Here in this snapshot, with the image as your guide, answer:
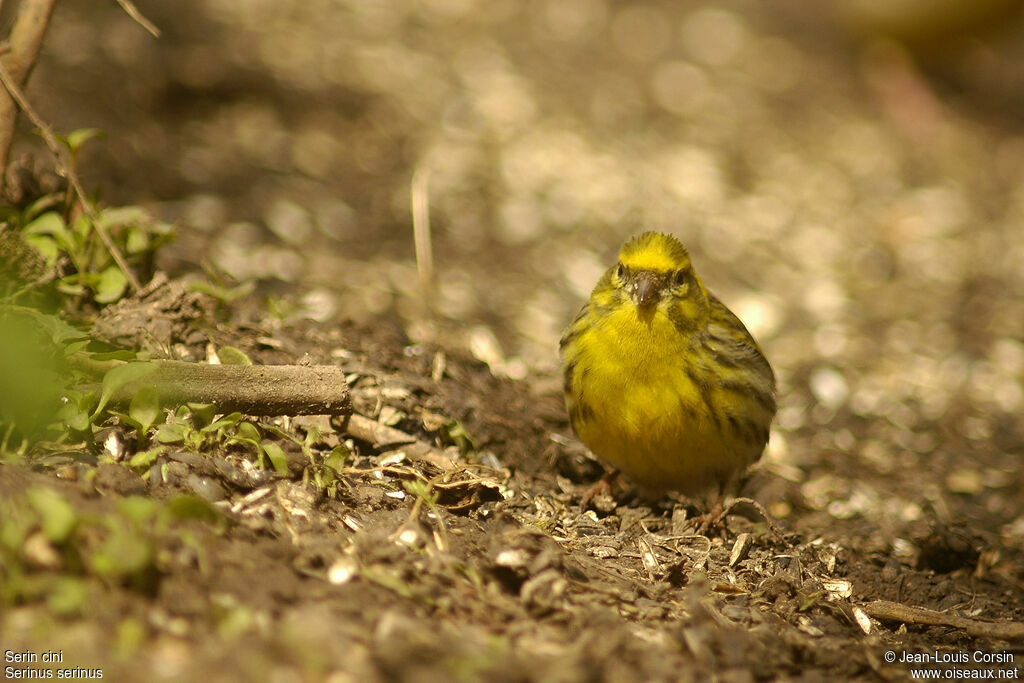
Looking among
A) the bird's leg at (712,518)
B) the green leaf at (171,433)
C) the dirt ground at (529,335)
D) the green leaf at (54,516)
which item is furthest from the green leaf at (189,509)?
the bird's leg at (712,518)

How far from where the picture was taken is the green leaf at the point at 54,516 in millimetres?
2217

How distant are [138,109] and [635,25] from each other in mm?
4863

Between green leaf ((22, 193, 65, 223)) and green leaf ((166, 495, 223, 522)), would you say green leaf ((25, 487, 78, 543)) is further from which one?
green leaf ((22, 193, 65, 223))

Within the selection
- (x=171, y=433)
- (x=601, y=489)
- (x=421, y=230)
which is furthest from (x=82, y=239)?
(x=421, y=230)

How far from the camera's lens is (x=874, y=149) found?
830 cm

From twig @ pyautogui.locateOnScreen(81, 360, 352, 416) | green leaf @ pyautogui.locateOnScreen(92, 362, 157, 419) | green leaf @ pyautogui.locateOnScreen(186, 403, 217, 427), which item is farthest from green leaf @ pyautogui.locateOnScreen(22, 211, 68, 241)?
green leaf @ pyautogui.locateOnScreen(186, 403, 217, 427)

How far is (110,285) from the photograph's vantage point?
3670 millimetres

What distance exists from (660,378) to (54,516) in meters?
2.17

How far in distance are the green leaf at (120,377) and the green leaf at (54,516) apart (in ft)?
2.34

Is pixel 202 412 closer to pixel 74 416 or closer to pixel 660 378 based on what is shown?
pixel 74 416

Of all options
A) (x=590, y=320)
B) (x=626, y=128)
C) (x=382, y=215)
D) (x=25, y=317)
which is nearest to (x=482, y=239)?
(x=382, y=215)

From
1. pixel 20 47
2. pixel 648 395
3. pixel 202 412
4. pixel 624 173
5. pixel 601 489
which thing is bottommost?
pixel 601 489

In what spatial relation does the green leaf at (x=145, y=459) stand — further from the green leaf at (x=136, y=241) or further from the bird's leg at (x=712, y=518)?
the bird's leg at (x=712, y=518)

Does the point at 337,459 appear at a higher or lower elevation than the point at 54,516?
lower
